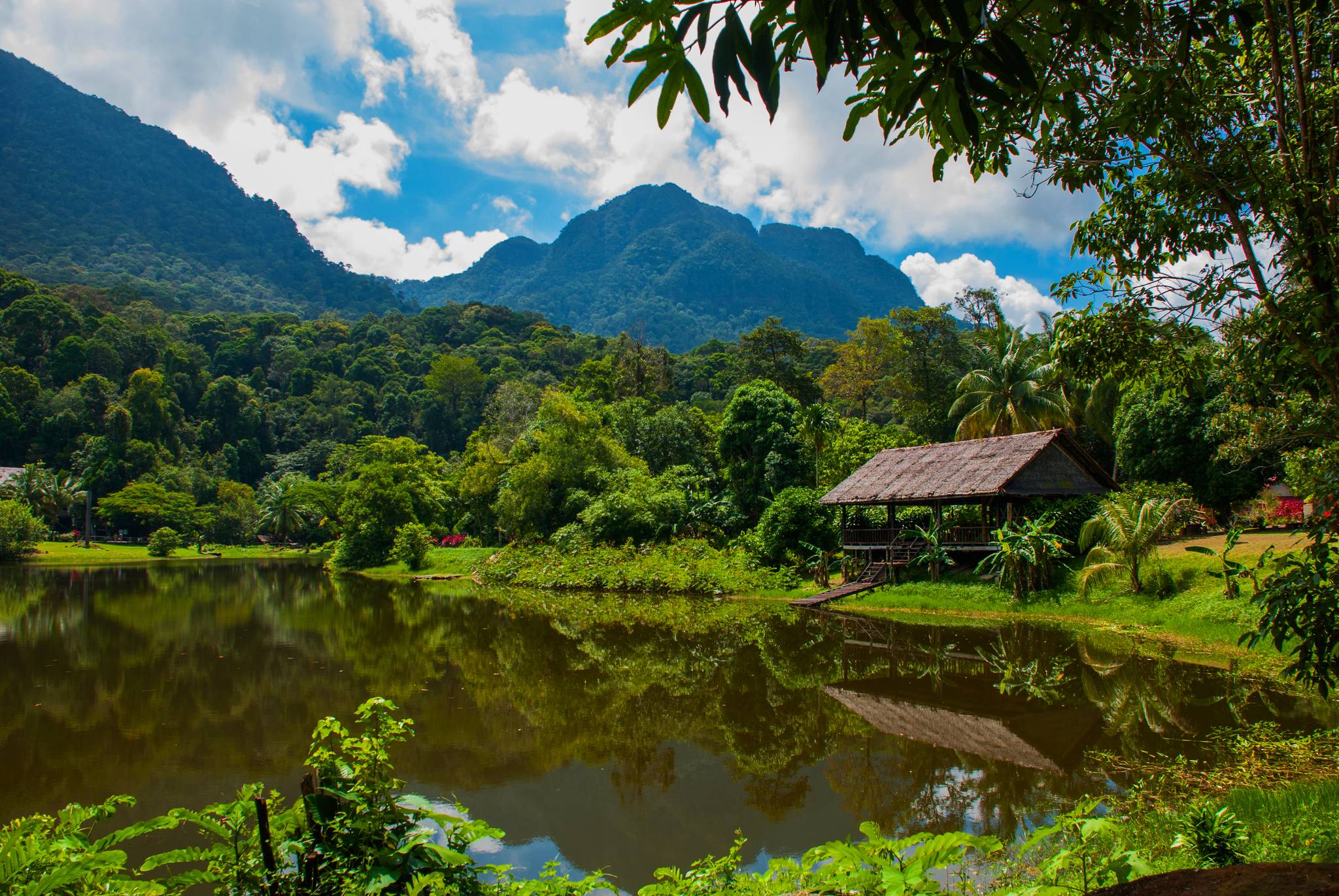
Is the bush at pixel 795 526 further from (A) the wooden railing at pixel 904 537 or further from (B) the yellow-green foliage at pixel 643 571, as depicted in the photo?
(A) the wooden railing at pixel 904 537

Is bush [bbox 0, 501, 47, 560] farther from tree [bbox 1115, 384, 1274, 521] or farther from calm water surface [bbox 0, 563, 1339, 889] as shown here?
tree [bbox 1115, 384, 1274, 521]

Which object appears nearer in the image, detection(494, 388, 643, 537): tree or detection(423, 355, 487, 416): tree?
detection(494, 388, 643, 537): tree

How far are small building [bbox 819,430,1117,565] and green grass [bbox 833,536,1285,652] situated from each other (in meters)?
1.34

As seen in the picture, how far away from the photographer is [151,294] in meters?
102

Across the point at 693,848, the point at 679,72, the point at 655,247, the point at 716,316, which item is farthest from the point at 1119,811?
the point at 655,247

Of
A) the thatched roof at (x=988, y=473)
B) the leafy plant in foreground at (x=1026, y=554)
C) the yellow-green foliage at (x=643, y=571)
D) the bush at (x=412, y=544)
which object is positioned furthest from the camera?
the bush at (x=412, y=544)

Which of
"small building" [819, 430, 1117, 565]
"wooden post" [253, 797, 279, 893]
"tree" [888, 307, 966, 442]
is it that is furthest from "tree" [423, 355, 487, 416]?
"wooden post" [253, 797, 279, 893]

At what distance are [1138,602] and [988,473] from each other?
5.00 m

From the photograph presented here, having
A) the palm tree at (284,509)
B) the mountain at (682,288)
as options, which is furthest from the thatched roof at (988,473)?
the mountain at (682,288)

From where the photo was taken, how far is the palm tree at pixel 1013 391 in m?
26.3

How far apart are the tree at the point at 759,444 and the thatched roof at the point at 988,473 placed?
5.47 m

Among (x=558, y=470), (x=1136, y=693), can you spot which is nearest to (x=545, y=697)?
(x=1136, y=693)

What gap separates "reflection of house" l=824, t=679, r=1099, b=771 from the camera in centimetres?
705

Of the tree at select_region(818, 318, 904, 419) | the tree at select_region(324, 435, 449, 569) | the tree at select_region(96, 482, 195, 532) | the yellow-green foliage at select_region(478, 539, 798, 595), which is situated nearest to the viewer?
the yellow-green foliage at select_region(478, 539, 798, 595)
